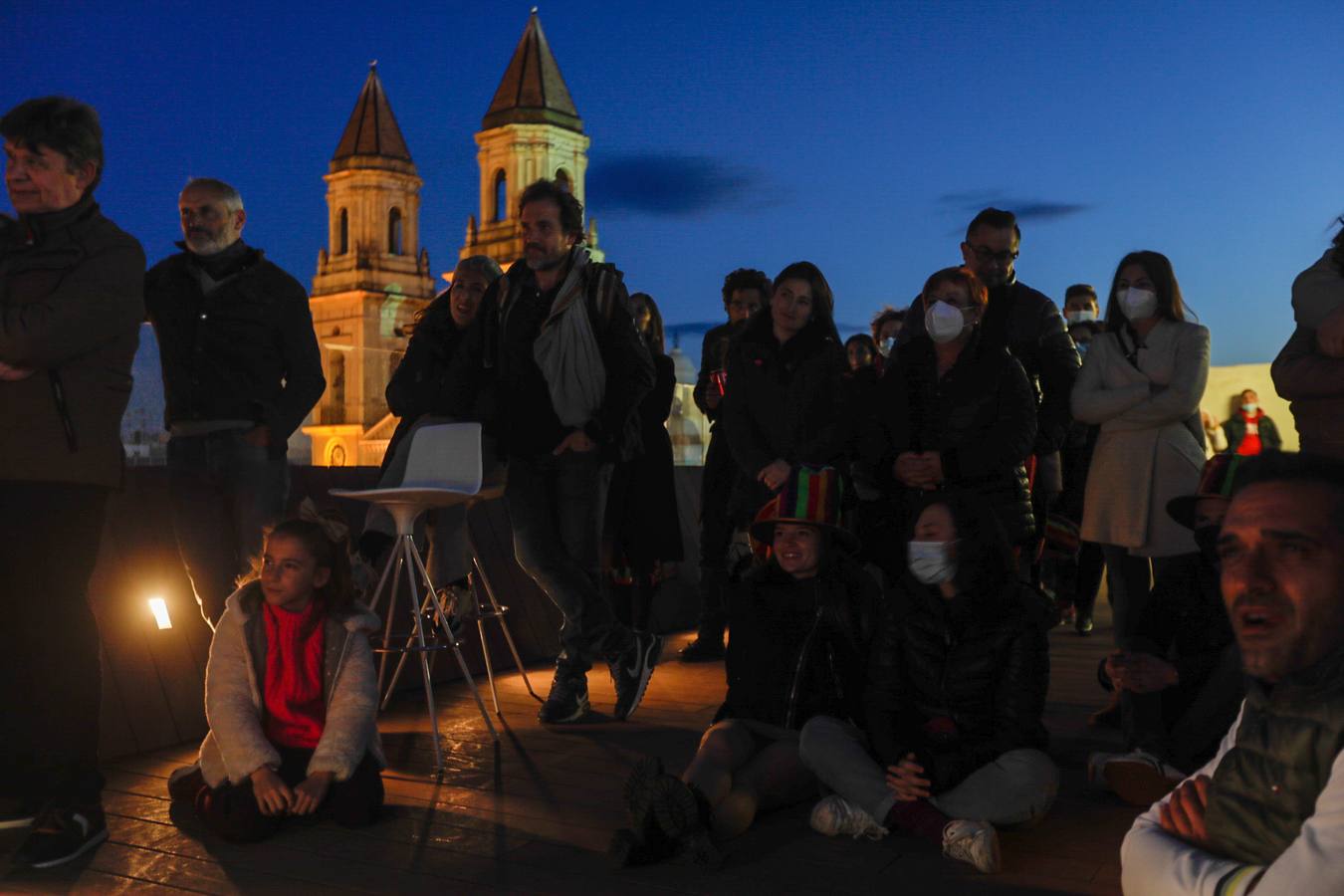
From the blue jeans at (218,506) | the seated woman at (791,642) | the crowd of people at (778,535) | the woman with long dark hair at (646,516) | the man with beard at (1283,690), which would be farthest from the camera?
the woman with long dark hair at (646,516)

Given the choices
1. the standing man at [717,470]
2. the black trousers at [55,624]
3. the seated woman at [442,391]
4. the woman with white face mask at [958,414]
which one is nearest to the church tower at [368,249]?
the standing man at [717,470]

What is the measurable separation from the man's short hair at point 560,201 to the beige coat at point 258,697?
71.0 inches

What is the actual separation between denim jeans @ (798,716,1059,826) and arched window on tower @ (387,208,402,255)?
62891 mm

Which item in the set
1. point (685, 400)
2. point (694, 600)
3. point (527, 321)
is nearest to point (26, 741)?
point (527, 321)

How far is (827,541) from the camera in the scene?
13.4 feet

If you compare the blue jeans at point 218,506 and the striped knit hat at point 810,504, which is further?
the blue jeans at point 218,506

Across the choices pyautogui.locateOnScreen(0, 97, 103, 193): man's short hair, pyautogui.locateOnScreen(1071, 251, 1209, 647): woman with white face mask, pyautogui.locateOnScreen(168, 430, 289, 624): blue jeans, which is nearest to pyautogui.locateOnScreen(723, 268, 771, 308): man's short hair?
pyautogui.locateOnScreen(1071, 251, 1209, 647): woman with white face mask

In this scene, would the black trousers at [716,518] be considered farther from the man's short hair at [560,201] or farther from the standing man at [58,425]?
the standing man at [58,425]

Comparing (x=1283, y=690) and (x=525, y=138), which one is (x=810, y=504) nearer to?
(x=1283, y=690)

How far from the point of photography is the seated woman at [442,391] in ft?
16.0

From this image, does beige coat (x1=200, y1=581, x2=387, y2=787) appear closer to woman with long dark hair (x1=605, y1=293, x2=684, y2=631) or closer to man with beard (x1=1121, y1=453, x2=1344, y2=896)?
woman with long dark hair (x1=605, y1=293, x2=684, y2=631)

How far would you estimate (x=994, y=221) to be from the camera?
5301 mm

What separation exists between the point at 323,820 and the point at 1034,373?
129 inches

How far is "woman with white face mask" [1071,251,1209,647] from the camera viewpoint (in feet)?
15.4
